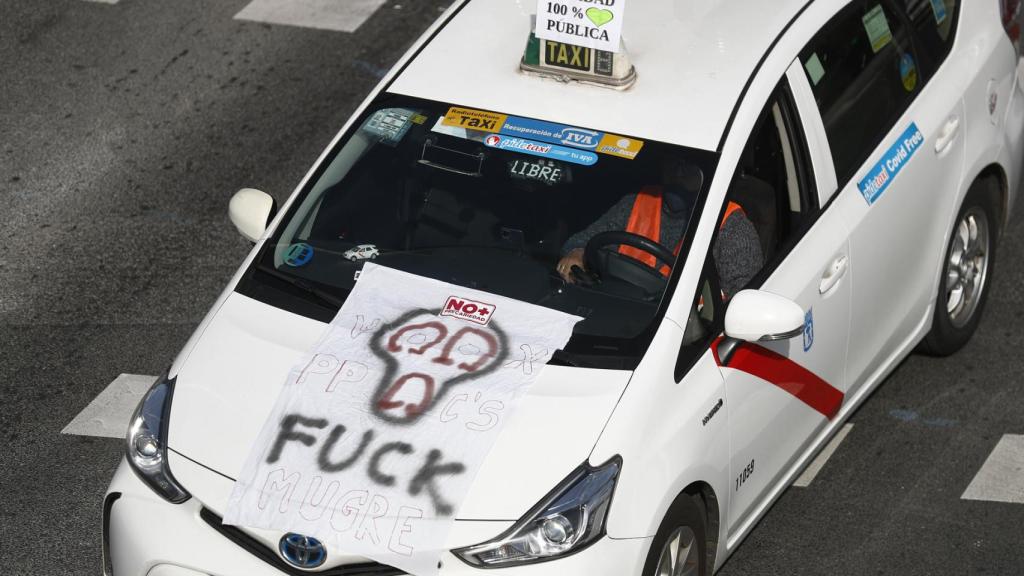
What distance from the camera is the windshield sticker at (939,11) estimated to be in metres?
6.33

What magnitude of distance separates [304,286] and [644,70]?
1.49m

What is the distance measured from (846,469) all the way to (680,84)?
1966mm

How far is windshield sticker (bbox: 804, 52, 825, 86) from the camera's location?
549 cm

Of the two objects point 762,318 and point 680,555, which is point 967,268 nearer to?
point 762,318

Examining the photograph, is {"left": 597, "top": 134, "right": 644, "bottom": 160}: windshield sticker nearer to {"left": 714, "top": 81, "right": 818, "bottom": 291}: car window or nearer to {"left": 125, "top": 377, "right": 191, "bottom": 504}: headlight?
{"left": 714, "top": 81, "right": 818, "bottom": 291}: car window

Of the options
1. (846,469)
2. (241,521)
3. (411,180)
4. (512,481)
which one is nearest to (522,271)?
(411,180)

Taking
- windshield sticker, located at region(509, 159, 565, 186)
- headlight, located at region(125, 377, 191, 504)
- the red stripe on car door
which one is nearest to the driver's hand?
windshield sticker, located at region(509, 159, 565, 186)

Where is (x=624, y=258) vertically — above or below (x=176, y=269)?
above

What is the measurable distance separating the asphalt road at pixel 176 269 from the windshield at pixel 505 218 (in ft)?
4.64

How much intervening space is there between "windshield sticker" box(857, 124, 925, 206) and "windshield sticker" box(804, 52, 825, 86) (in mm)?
442

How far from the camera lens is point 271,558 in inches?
171

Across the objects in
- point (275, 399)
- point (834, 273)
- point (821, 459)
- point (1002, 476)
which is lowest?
point (821, 459)

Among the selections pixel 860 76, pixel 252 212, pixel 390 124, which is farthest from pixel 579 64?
pixel 252 212

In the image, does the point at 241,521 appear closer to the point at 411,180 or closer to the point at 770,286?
the point at 411,180
